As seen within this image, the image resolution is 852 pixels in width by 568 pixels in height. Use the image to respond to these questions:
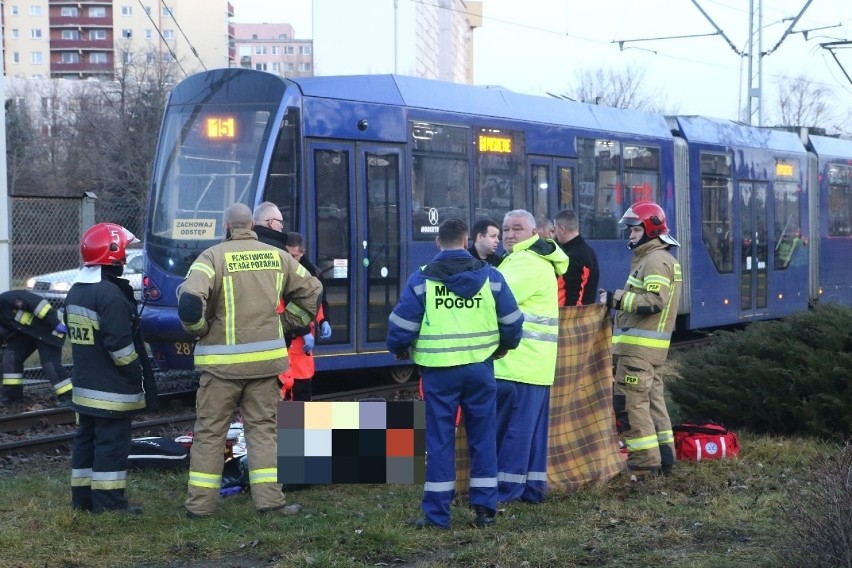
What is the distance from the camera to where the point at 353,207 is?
12336 mm

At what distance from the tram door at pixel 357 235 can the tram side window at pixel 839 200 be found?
12977 mm

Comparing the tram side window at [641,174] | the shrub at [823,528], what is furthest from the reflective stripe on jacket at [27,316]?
the shrub at [823,528]

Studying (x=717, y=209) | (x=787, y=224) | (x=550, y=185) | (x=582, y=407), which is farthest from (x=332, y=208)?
(x=787, y=224)

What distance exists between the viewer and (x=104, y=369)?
6.83m

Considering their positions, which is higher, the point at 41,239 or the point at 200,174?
the point at 200,174

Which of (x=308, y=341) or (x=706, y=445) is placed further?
(x=706, y=445)

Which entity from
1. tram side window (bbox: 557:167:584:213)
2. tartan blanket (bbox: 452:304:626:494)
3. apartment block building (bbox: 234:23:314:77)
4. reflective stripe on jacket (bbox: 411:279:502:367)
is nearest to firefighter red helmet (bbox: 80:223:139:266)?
reflective stripe on jacket (bbox: 411:279:502:367)

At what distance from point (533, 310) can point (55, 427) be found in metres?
5.97

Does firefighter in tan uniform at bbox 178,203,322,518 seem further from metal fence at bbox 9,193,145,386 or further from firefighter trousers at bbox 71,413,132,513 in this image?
metal fence at bbox 9,193,145,386

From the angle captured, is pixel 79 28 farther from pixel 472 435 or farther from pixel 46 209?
pixel 472 435

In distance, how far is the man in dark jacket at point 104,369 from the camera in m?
6.77

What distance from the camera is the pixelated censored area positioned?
673 centimetres

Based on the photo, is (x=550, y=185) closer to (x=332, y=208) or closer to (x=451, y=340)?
(x=332, y=208)

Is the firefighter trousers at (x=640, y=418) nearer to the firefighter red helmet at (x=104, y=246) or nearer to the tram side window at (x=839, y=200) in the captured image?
the firefighter red helmet at (x=104, y=246)
